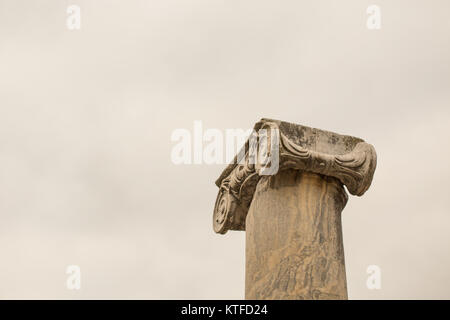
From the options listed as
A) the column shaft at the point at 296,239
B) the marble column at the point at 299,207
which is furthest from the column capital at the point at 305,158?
the column shaft at the point at 296,239

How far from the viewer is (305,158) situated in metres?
13.9

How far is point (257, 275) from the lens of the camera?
44.9 feet

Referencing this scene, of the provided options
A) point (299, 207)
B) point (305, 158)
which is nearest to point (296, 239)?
point (299, 207)

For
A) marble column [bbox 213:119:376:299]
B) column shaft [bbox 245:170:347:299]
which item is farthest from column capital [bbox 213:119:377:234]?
column shaft [bbox 245:170:347:299]

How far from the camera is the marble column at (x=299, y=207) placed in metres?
13.3

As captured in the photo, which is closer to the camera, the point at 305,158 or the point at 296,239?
the point at 296,239

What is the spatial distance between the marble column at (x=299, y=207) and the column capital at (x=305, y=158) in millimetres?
19

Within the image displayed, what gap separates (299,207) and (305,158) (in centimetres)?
104

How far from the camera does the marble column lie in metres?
13.3

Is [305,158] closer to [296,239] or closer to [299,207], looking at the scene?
[299,207]

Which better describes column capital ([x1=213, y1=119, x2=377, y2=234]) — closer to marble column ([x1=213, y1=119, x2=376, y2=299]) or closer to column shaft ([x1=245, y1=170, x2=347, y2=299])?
marble column ([x1=213, y1=119, x2=376, y2=299])

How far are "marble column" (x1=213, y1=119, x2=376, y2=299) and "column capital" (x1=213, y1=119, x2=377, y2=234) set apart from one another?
0.7 inches
